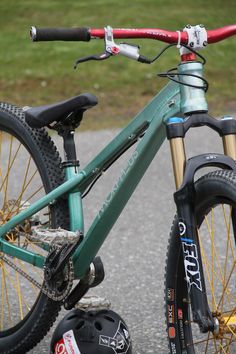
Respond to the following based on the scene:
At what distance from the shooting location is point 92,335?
3.71 meters

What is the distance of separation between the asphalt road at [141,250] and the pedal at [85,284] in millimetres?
511

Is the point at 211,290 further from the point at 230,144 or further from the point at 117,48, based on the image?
the point at 117,48

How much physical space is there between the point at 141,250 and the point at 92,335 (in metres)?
2.39

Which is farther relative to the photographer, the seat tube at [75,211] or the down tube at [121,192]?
the seat tube at [75,211]

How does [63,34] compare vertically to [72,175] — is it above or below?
above

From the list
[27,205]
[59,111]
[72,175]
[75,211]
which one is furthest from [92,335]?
[59,111]

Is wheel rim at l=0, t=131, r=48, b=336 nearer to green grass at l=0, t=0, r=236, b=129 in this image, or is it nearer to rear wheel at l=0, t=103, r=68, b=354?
rear wheel at l=0, t=103, r=68, b=354

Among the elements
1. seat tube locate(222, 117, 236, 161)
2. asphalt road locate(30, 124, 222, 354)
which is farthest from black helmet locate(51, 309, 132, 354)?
seat tube locate(222, 117, 236, 161)

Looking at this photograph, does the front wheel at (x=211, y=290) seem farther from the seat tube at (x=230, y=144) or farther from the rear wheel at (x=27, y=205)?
the rear wheel at (x=27, y=205)

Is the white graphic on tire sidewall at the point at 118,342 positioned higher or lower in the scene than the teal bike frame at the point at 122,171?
lower

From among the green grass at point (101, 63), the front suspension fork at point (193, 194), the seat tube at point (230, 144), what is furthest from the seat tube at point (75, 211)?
the green grass at point (101, 63)

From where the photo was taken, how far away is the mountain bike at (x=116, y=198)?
3.16 metres

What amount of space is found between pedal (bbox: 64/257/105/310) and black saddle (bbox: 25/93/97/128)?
0.60 m

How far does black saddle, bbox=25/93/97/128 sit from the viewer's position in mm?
3725
